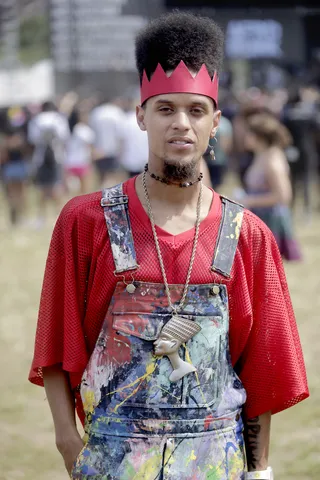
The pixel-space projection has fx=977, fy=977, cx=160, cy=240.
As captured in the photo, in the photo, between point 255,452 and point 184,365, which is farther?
point 255,452

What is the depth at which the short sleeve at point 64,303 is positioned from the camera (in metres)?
2.72

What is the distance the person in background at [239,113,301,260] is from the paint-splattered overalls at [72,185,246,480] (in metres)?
5.94

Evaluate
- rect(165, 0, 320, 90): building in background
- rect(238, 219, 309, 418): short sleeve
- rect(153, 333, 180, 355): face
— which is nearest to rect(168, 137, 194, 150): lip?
rect(238, 219, 309, 418): short sleeve

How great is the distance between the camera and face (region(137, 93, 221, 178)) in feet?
8.83

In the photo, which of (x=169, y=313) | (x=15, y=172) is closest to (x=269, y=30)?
(x=15, y=172)

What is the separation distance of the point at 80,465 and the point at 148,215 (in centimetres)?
71

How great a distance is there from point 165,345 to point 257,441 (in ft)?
1.54

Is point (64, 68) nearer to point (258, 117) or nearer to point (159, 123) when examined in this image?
point (258, 117)

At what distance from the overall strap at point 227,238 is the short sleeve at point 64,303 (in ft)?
1.22

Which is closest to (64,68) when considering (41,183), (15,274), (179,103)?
(41,183)

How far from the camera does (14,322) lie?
825 cm

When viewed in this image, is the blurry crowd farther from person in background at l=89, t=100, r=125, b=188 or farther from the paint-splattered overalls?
the paint-splattered overalls

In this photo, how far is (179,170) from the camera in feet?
8.97

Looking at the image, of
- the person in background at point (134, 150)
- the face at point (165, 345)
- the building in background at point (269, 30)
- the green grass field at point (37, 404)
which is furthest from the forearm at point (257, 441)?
the building in background at point (269, 30)
